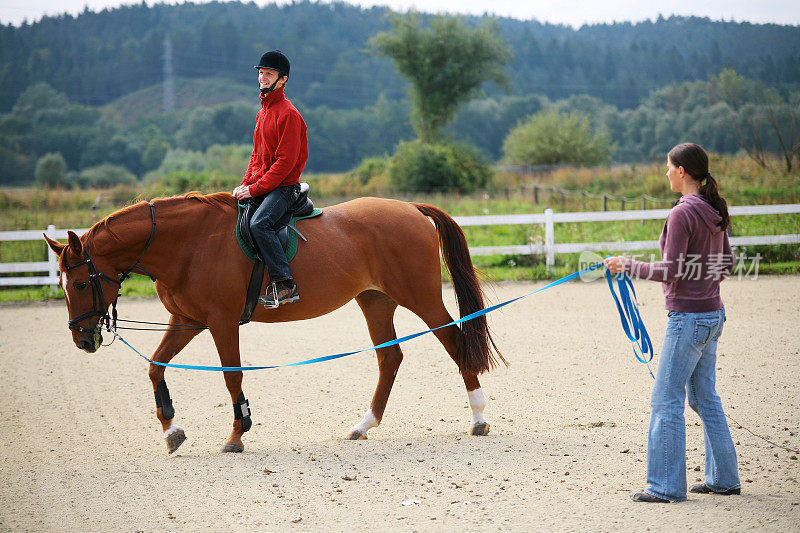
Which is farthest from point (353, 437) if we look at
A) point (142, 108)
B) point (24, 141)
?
point (142, 108)

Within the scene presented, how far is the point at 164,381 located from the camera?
503 cm

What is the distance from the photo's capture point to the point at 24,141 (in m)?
64.2

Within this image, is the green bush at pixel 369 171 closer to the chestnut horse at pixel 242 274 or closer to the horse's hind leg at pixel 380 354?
the horse's hind leg at pixel 380 354

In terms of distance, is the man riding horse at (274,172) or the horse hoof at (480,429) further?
the horse hoof at (480,429)

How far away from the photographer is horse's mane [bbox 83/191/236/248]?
190 inches

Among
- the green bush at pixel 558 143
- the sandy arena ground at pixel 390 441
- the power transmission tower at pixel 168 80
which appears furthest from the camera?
the power transmission tower at pixel 168 80

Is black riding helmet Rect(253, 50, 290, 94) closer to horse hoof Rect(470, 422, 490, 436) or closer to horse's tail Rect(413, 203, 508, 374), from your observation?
horse's tail Rect(413, 203, 508, 374)

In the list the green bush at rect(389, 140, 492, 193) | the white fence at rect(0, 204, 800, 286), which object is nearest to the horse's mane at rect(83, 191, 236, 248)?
the white fence at rect(0, 204, 800, 286)

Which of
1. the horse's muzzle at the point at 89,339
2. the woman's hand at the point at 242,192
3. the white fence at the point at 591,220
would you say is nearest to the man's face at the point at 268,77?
the woman's hand at the point at 242,192

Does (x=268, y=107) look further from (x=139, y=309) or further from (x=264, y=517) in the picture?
(x=139, y=309)

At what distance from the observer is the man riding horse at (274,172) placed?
4898 millimetres

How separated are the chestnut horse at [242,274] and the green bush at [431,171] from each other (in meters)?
24.9

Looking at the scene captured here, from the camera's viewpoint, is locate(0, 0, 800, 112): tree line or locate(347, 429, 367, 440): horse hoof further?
locate(0, 0, 800, 112): tree line

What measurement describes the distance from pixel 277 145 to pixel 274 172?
256 millimetres
